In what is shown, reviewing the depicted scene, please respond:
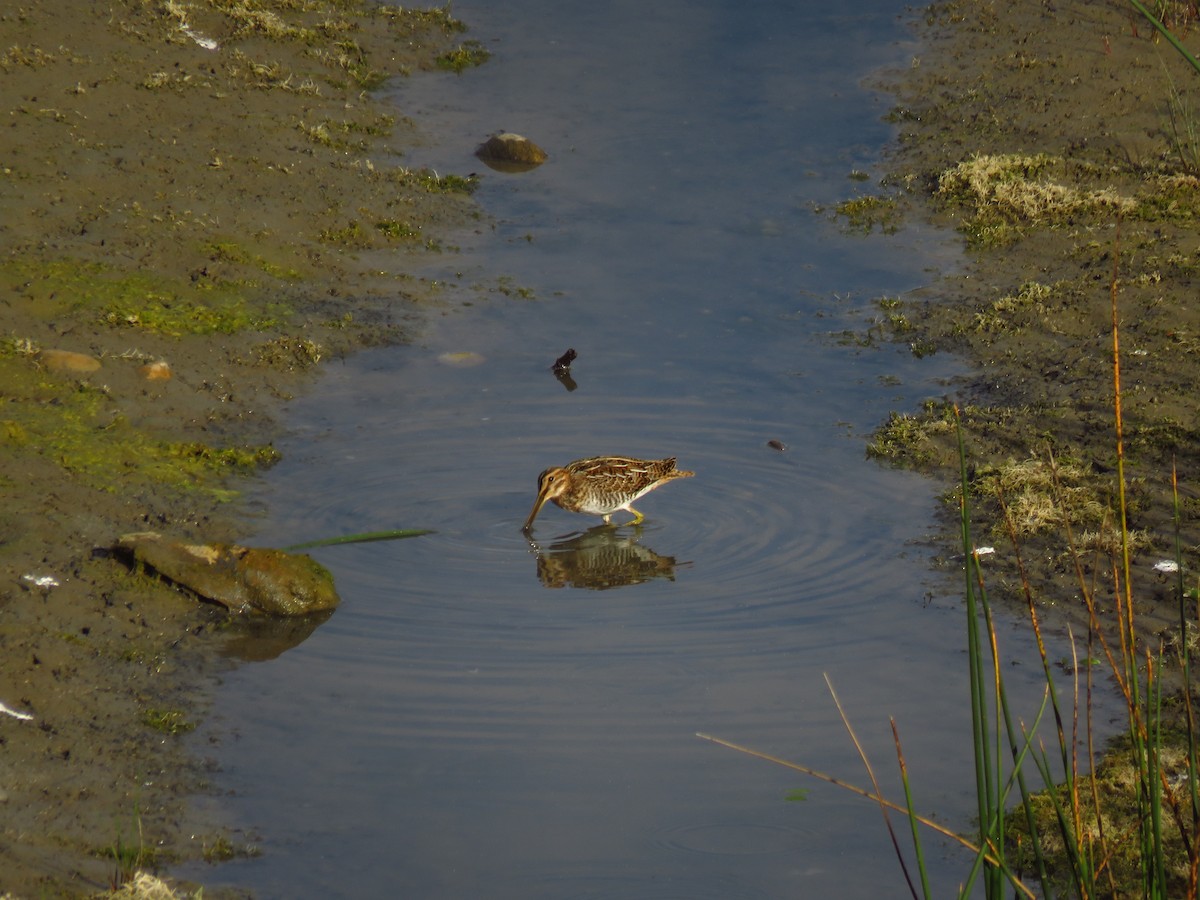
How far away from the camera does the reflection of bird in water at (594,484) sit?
984 centimetres

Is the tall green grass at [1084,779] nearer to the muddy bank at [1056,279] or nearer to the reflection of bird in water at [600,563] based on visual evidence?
the muddy bank at [1056,279]

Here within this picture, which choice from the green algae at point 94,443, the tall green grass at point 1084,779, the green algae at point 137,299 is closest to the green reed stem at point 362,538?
the green algae at point 94,443

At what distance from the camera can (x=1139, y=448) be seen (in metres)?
10.3

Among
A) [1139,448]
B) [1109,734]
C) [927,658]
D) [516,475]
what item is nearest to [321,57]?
[516,475]

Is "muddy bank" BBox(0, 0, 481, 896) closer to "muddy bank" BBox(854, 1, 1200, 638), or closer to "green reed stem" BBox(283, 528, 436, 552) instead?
"green reed stem" BBox(283, 528, 436, 552)

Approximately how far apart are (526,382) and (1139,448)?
4526 mm

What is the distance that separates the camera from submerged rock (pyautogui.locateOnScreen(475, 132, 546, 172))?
16016 millimetres

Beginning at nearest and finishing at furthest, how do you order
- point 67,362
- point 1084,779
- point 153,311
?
1. point 1084,779
2. point 67,362
3. point 153,311

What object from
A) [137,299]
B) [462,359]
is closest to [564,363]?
[462,359]

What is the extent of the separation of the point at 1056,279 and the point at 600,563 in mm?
5674

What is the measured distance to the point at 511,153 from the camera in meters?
16.0

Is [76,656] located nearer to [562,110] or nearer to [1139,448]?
[1139,448]

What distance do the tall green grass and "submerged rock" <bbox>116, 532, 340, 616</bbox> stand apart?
10.3 feet

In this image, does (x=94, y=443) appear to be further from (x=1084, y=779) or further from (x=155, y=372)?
(x=1084, y=779)
